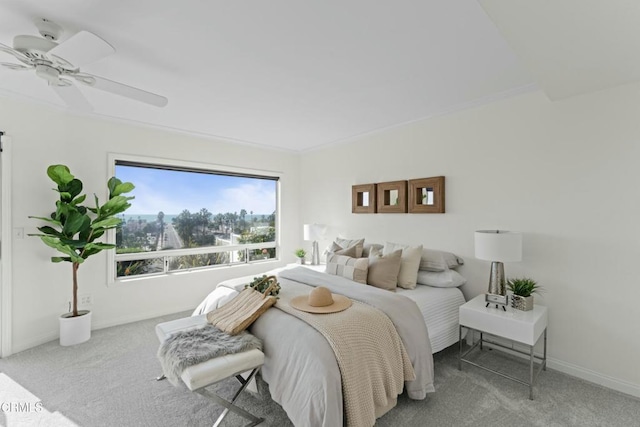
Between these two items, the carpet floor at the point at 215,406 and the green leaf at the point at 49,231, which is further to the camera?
the green leaf at the point at 49,231

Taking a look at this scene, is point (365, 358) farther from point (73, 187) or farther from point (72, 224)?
point (73, 187)

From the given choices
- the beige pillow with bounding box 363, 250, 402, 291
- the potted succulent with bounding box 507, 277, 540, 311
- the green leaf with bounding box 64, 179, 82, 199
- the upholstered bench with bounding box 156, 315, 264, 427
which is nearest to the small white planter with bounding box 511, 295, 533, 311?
the potted succulent with bounding box 507, 277, 540, 311

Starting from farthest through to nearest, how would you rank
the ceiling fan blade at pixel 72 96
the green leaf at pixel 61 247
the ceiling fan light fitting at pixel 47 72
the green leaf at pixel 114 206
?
1. the green leaf at pixel 114 206
2. the green leaf at pixel 61 247
3. the ceiling fan blade at pixel 72 96
4. the ceiling fan light fitting at pixel 47 72

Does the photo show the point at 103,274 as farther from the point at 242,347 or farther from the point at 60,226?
the point at 242,347

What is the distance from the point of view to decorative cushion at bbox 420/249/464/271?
3105 mm

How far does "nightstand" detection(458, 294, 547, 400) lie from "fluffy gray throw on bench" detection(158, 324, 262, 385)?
1.83 meters

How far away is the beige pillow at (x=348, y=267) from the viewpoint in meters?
3.05

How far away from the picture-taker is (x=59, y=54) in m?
1.72

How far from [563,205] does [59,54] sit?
3.86m

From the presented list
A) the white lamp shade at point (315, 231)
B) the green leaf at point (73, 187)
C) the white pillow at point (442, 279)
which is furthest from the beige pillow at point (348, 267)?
the green leaf at point (73, 187)

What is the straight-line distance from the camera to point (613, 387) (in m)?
2.31

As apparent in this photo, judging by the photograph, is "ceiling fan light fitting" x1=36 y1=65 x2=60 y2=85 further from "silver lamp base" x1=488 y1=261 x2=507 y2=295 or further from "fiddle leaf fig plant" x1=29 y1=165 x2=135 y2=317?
"silver lamp base" x1=488 y1=261 x2=507 y2=295

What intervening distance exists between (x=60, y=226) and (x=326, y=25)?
3.26 meters

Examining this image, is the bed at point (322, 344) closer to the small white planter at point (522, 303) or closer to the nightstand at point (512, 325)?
the nightstand at point (512, 325)
